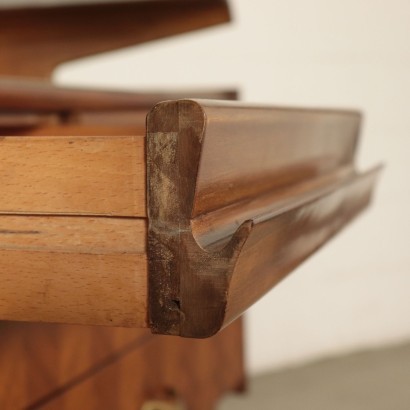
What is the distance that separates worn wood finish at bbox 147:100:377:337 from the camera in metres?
0.55

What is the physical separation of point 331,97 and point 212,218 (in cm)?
224

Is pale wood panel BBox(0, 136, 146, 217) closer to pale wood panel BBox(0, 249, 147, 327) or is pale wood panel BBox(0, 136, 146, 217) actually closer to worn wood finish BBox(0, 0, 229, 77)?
pale wood panel BBox(0, 249, 147, 327)

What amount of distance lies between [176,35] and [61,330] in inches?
27.2

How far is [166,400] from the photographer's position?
50.7 inches

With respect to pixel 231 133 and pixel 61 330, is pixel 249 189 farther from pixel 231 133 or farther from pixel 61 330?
pixel 61 330

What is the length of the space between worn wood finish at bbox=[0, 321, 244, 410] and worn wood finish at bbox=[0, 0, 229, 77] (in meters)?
0.57

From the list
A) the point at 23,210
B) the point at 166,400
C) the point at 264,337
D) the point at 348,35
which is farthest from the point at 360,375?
the point at 23,210

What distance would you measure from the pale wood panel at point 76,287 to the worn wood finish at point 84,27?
80 cm

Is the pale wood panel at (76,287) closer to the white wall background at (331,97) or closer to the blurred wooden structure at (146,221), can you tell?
the blurred wooden structure at (146,221)

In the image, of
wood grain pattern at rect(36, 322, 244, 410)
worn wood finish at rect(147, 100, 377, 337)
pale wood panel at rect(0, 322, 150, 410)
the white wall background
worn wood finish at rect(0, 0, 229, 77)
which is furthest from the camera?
the white wall background

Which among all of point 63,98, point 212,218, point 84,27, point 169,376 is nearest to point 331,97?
point 84,27

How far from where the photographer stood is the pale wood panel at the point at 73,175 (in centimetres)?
57

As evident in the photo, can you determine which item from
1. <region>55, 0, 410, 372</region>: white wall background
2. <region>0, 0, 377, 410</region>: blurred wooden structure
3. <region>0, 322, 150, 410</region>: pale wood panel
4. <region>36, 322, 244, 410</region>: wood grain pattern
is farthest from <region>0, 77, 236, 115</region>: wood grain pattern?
<region>55, 0, 410, 372</region>: white wall background

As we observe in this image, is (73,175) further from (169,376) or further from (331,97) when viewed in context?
(331,97)
